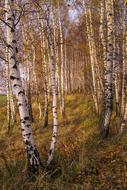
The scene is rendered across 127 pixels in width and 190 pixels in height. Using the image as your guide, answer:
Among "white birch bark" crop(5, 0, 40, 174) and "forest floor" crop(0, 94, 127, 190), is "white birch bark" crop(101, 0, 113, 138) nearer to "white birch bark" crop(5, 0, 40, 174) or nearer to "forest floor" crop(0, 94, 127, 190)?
"forest floor" crop(0, 94, 127, 190)

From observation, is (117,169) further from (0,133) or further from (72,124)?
(0,133)

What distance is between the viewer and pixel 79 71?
4119 centimetres

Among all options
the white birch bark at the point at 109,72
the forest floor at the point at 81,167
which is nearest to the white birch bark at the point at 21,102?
the forest floor at the point at 81,167

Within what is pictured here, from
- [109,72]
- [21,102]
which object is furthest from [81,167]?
[109,72]

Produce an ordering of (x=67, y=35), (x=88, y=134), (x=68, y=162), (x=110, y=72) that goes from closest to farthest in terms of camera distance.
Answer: (x=68, y=162) → (x=110, y=72) → (x=88, y=134) → (x=67, y=35)

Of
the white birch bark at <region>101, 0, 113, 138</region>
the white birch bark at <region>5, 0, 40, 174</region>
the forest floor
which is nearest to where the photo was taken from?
the forest floor

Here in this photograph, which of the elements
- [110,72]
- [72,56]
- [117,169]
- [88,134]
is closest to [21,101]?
[117,169]

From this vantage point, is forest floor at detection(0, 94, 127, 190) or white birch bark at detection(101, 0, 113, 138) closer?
forest floor at detection(0, 94, 127, 190)

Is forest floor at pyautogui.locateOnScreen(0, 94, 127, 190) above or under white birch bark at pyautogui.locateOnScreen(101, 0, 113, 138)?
under

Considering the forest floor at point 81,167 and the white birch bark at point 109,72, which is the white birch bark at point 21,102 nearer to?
the forest floor at point 81,167

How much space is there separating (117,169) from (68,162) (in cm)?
148

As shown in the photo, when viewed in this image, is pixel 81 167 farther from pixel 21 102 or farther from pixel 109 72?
pixel 109 72

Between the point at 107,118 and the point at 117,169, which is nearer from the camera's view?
the point at 117,169

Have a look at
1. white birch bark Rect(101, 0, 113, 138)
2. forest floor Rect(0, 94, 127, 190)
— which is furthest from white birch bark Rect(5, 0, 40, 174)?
white birch bark Rect(101, 0, 113, 138)
